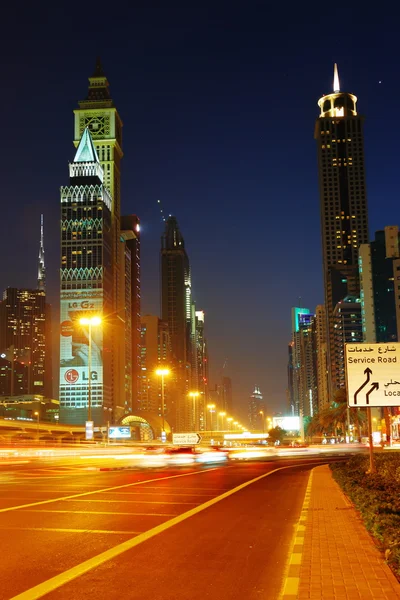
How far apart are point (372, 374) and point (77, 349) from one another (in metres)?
162

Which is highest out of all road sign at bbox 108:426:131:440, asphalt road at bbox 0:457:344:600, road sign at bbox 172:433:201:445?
asphalt road at bbox 0:457:344:600

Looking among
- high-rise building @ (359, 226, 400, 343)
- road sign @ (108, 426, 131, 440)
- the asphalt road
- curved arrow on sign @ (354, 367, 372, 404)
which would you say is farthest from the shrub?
high-rise building @ (359, 226, 400, 343)

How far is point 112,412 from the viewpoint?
19825 cm

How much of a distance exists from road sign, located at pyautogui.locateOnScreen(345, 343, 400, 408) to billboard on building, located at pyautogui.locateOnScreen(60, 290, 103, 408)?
156745 mm

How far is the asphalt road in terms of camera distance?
25.2 ft

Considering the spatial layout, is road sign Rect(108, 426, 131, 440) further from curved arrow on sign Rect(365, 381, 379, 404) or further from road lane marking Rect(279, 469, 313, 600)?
road lane marking Rect(279, 469, 313, 600)

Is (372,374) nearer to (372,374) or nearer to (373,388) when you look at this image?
(372,374)

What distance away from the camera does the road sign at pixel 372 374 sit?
65.2ft

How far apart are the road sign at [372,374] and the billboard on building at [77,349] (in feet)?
514

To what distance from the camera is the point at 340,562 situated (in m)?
8.79

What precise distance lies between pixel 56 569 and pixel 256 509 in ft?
26.5

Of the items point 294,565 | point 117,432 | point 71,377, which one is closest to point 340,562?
point 294,565

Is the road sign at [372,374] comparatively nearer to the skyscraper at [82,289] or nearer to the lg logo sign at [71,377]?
the skyscraper at [82,289]

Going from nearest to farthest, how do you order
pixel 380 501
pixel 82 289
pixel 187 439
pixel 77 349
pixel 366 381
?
1. pixel 380 501
2. pixel 366 381
3. pixel 187 439
4. pixel 77 349
5. pixel 82 289
